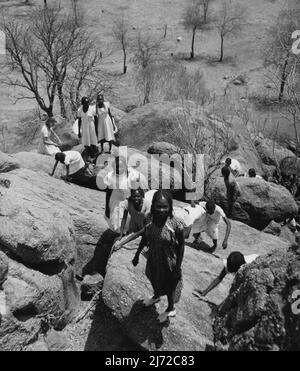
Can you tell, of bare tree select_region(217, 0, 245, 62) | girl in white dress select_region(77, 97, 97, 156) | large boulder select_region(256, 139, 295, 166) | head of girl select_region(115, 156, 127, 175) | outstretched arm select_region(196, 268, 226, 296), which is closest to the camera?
outstretched arm select_region(196, 268, 226, 296)

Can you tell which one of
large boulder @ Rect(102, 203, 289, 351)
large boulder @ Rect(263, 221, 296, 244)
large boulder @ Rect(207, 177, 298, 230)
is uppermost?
large boulder @ Rect(102, 203, 289, 351)

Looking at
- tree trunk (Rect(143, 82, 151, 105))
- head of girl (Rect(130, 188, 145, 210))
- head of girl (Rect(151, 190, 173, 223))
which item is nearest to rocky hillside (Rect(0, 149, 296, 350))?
head of girl (Rect(130, 188, 145, 210))

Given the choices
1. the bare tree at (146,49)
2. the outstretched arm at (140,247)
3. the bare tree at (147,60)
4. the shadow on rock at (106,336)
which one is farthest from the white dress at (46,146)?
the bare tree at (146,49)

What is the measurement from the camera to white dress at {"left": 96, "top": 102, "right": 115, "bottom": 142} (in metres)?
10.5

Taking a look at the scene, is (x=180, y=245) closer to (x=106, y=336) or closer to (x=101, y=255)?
(x=106, y=336)

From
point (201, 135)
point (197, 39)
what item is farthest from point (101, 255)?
point (197, 39)

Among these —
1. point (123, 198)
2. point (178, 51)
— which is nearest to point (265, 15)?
point (178, 51)

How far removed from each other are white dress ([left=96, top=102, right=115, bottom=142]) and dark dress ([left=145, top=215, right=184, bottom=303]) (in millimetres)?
5845

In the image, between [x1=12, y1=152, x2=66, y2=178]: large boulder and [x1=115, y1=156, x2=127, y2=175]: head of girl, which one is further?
[x1=12, y1=152, x2=66, y2=178]: large boulder

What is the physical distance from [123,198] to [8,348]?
9.19 feet

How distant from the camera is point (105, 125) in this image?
10.6 m

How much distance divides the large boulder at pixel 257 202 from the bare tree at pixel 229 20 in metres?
32.8

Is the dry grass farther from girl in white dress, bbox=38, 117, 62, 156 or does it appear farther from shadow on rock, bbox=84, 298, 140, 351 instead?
shadow on rock, bbox=84, 298, 140, 351

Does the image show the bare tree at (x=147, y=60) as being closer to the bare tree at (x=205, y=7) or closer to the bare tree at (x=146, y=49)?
the bare tree at (x=146, y=49)
